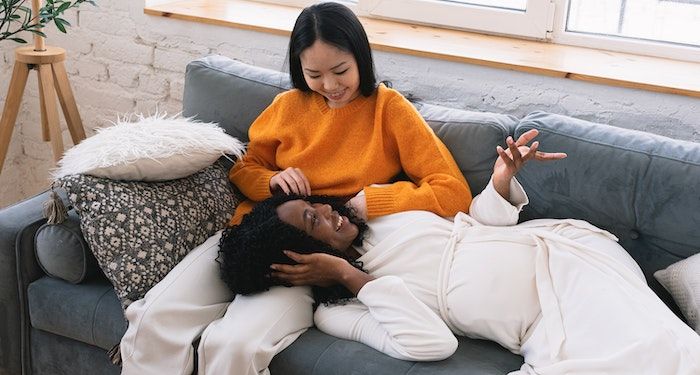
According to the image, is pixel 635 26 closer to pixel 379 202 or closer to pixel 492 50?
pixel 492 50

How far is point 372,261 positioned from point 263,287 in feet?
0.90

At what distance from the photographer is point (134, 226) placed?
2084 millimetres

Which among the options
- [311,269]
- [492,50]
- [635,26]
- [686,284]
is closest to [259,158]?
[311,269]

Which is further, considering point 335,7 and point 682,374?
point 335,7

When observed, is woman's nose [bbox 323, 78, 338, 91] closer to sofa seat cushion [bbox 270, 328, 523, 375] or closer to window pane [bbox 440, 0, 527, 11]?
sofa seat cushion [bbox 270, 328, 523, 375]

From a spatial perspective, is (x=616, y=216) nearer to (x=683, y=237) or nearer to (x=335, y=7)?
(x=683, y=237)

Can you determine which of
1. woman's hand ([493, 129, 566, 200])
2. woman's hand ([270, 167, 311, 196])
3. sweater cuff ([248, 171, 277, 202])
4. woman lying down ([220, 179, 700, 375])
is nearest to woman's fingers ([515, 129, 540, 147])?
A: woman's hand ([493, 129, 566, 200])

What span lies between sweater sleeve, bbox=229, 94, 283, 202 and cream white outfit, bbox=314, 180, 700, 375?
358 millimetres

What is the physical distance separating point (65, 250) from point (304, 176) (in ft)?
2.06

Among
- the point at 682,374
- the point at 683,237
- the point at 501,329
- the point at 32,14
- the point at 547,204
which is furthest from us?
the point at 32,14

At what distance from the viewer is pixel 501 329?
1.96 meters

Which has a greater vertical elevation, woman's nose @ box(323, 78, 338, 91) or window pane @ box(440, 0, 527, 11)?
window pane @ box(440, 0, 527, 11)

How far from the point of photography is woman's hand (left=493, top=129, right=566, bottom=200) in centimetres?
207

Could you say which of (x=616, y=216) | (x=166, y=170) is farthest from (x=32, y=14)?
(x=616, y=216)
